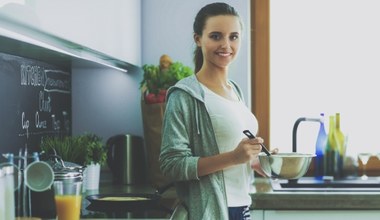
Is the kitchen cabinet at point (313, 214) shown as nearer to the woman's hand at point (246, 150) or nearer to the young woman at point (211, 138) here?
the young woman at point (211, 138)

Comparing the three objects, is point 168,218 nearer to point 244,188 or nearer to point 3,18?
point 244,188

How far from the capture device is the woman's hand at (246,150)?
1.89 m

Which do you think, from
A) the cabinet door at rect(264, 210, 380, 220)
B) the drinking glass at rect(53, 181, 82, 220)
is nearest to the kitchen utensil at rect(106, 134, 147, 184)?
the cabinet door at rect(264, 210, 380, 220)

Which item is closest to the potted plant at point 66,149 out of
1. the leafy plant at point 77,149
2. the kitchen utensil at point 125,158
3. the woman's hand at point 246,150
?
the leafy plant at point 77,149

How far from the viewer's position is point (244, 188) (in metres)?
2.02

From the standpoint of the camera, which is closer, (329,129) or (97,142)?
(97,142)

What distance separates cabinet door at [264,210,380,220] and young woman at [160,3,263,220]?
47cm

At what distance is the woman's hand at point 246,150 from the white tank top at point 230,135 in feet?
0.33

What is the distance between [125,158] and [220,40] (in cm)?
105

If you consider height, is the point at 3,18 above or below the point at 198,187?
above

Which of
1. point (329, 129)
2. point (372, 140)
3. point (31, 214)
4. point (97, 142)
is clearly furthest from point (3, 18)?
point (372, 140)

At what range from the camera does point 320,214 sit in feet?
8.18

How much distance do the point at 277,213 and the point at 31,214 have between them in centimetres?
92

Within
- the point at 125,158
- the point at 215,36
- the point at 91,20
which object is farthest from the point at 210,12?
the point at 125,158
